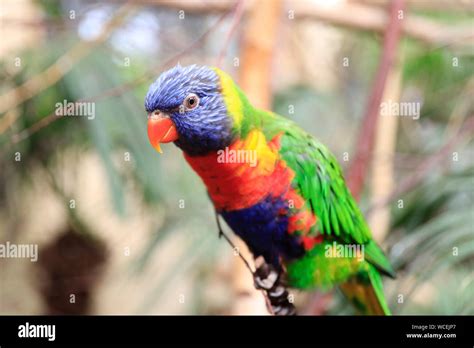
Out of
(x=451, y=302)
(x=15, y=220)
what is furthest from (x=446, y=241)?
(x=15, y=220)

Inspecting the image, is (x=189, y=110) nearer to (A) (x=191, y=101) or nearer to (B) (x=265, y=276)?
(A) (x=191, y=101)

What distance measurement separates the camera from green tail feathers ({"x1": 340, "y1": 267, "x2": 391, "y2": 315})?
3.13ft

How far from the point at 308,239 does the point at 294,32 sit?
1.59 meters

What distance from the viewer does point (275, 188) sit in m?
0.90

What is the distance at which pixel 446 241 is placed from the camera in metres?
1.24

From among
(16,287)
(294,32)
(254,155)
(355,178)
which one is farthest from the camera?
(16,287)

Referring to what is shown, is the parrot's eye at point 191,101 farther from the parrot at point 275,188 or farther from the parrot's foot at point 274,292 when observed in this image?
the parrot's foot at point 274,292

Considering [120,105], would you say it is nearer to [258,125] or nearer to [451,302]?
[258,125]

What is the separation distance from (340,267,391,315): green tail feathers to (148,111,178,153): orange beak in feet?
1.32

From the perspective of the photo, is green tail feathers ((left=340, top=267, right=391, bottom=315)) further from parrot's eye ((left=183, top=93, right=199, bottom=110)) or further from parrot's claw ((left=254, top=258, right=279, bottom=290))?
parrot's eye ((left=183, top=93, right=199, bottom=110))

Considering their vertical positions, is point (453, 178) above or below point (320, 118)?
below

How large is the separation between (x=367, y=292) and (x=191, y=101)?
1.59ft

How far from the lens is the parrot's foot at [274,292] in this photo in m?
0.85

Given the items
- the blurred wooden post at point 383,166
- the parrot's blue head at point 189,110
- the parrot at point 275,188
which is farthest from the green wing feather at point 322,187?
the blurred wooden post at point 383,166
